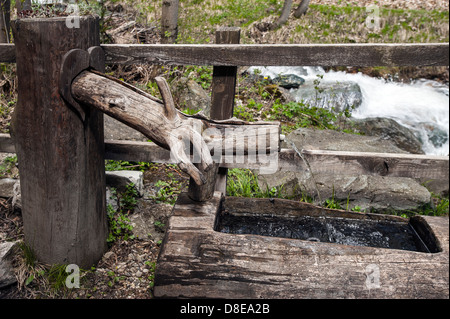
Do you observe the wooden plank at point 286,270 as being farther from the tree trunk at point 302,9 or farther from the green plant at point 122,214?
the tree trunk at point 302,9

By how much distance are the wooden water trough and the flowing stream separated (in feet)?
11.5

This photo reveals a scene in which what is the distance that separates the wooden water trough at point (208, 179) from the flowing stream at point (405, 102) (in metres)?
3.50

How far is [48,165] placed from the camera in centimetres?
266

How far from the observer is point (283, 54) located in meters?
2.74

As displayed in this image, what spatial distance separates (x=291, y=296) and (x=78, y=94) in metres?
1.81

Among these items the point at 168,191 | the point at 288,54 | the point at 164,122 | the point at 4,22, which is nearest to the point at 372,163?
the point at 288,54

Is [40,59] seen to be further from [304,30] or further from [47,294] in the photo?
[304,30]

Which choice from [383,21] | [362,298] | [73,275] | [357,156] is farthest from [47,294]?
[383,21]

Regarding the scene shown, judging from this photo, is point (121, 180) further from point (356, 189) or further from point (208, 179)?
point (356, 189)

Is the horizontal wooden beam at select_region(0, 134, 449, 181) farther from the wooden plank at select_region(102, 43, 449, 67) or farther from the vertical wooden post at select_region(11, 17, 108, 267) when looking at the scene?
the wooden plank at select_region(102, 43, 449, 67)

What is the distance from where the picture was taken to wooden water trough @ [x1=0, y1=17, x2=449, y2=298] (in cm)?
224

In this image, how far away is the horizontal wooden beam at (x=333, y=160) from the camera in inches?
109

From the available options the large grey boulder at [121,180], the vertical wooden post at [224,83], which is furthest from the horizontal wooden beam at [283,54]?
the large grey boulder at [121,180]

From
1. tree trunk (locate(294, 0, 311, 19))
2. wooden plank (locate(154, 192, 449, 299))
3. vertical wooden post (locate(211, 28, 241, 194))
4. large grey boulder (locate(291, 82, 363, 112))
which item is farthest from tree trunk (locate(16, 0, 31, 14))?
tree trunk (locate(294, 0, 311, 19))
